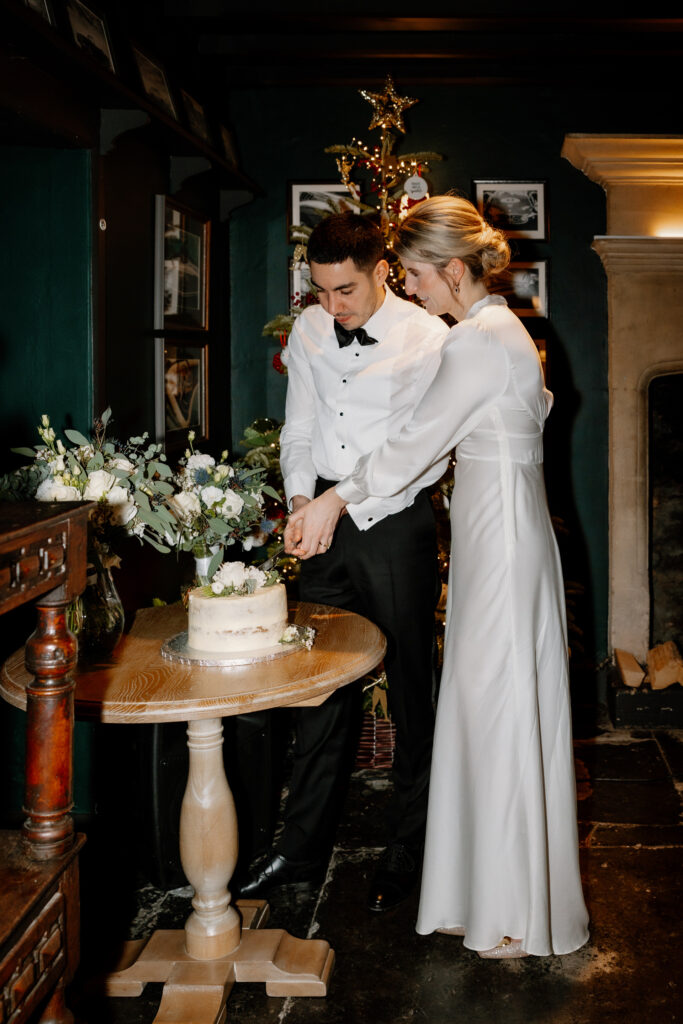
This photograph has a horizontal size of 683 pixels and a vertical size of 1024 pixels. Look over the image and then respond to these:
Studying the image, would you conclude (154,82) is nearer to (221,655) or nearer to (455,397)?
(455,397)

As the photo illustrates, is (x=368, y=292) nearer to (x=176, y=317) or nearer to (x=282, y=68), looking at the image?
(x=176, y=317)

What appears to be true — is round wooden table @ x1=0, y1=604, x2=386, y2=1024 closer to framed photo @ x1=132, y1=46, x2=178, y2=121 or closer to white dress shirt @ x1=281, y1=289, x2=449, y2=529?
white dress shirt @ x1=281, y1=289, x2=449, y2=529

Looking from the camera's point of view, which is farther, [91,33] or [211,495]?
[91,33]

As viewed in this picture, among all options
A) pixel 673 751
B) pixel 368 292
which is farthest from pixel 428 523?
pixel 673 751

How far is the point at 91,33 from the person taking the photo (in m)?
2.66

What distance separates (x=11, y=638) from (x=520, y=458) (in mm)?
1603

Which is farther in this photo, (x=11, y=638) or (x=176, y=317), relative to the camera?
(x=176, y=317)

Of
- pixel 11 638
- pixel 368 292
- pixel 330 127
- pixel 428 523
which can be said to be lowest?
pixel 11 638

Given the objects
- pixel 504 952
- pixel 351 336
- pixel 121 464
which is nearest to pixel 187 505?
pixel 121 464

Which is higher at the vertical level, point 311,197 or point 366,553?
point 311,197

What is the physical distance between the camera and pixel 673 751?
12.9 feet

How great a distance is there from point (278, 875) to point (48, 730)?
153cm

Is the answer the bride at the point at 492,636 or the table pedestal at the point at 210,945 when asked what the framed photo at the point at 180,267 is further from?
the table pedestal at the point at 210,945

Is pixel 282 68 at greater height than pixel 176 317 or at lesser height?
greater
